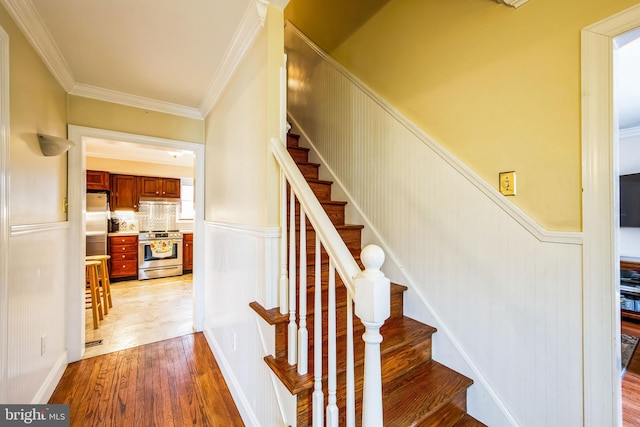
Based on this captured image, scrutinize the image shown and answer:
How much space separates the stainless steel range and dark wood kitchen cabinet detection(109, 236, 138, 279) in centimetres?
11

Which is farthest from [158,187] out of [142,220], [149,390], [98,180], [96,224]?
[149,390]

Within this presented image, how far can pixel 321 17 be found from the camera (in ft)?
8.79

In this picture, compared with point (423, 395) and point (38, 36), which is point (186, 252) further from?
point (423, 395)

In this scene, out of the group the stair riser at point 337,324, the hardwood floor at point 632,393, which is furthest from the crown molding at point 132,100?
the hardwood floor at point 632,393

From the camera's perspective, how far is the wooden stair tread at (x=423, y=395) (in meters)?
1.20

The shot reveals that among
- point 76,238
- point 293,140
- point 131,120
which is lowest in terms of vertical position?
point 76,238

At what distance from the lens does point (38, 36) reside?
1.61 m

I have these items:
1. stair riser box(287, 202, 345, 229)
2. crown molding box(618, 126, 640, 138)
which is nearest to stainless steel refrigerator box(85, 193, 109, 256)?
stair riser box(287, 202, 345, 229)

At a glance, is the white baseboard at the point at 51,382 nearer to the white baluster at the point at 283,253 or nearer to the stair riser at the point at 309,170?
the white baluster at the point at 283,253

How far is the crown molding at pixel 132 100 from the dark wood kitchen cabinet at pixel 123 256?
3.48m

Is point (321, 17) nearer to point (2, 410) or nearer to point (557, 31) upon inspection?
point (557, 31)

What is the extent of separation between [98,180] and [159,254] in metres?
1.74

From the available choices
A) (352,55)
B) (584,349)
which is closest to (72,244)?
(352,55)

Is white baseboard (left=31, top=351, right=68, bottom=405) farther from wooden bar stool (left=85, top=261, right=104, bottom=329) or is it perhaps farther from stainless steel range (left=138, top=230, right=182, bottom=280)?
stainless steel range (left=138, top=230, right=182, bottom=280)
